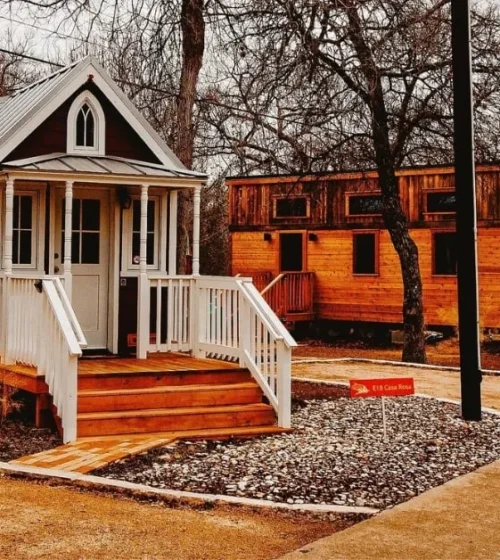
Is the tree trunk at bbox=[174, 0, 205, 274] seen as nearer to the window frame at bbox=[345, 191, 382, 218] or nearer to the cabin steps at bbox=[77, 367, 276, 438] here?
the cabin steps at bbox=[77, 367, 276, 438]

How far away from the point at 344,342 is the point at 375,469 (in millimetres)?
18568

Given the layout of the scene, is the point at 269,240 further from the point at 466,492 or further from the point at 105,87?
the point at 466,492

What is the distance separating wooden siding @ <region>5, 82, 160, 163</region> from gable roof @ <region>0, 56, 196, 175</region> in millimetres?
82

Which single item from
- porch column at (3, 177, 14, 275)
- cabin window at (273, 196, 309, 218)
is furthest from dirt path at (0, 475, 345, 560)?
cabin window at (273, 196, 309, 218)

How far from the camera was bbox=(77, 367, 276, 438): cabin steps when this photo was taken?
9.05 metres

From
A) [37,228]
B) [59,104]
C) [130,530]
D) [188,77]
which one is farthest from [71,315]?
[188,77]

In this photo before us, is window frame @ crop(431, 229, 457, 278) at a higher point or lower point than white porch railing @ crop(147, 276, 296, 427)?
higher

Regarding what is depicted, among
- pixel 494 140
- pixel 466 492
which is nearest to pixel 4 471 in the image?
pixel 466 492

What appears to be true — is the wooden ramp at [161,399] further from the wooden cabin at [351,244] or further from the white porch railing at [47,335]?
the wooden cabin at [351,244]

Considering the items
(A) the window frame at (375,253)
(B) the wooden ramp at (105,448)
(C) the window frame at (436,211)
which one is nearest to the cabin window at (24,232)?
(B) the wooden ramp at (105,448)

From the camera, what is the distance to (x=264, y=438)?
29.9 feet

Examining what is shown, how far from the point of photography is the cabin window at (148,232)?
11922 millimetres

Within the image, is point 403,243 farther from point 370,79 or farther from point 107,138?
point 107,138

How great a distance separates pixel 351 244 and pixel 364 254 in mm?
478
